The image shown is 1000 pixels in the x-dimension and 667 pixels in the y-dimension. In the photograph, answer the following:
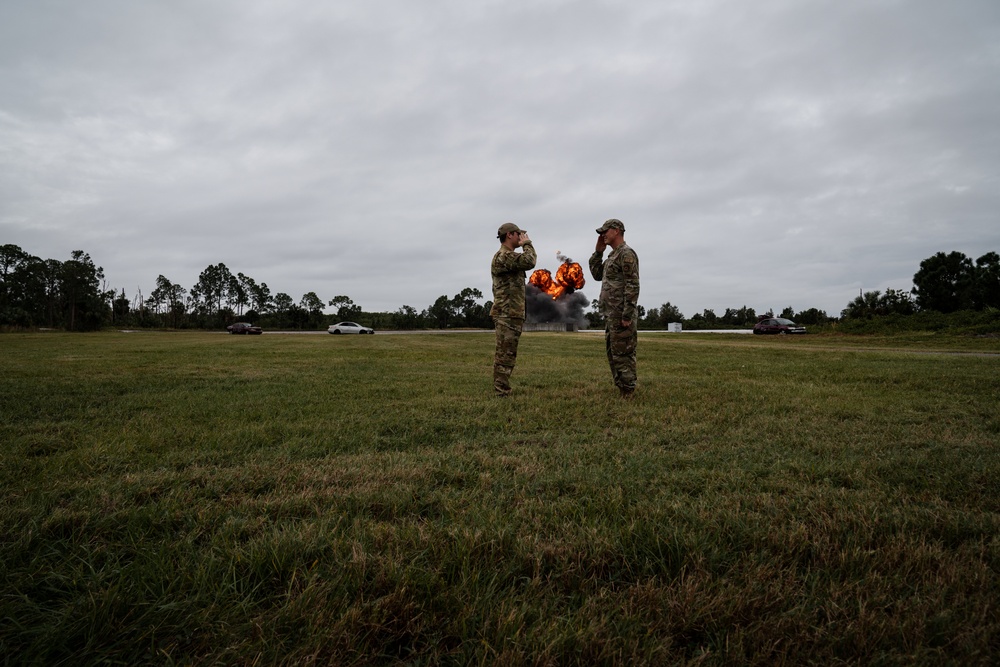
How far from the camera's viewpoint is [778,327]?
3772 cm

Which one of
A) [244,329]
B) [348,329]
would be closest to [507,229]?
[348,329]

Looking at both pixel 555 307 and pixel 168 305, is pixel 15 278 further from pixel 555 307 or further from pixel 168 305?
pixel 555 307

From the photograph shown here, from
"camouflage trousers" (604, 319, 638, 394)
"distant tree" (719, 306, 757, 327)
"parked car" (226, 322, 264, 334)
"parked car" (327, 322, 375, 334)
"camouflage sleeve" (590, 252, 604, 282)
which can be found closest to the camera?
"camouflage trousers" (604, 319, 638, 394)

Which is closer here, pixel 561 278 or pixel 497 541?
pixel 497 541

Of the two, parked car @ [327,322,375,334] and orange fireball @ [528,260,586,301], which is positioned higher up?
orange fireball @ [528,260,586,301]

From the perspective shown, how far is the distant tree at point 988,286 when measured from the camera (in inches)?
1401

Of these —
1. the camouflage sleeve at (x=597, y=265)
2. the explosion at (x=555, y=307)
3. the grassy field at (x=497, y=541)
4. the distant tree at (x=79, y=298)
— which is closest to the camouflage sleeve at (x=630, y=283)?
the camouflage sleeve at (x=597, y=265)

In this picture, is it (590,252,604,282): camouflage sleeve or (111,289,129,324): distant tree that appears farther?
(111,289,129,324): distant tree

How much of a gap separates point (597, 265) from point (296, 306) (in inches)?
2799

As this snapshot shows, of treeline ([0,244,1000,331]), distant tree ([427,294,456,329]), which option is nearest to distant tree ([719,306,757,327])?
treeline ([0,244,1000,331])

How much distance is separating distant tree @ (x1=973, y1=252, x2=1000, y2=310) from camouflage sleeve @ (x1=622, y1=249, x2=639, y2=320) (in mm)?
42154

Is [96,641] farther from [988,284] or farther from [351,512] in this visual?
[988,284]

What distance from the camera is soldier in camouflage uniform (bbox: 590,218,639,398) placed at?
21.0 feet

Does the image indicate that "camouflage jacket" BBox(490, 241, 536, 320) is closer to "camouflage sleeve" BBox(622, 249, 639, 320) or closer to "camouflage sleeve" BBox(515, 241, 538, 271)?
"camouflage sleeve" BBox(515, 241, 538, 271)
